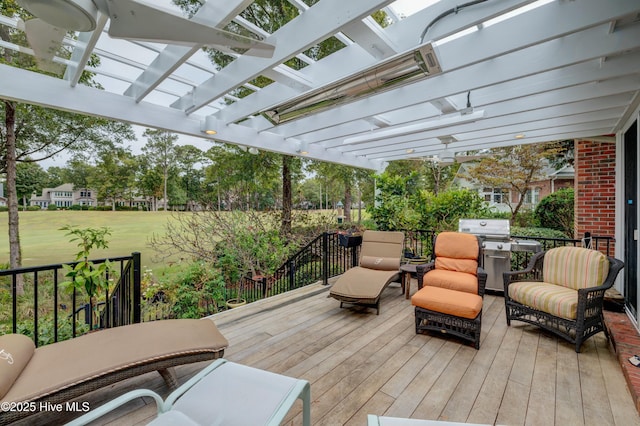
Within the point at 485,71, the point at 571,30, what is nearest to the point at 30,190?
the point at 485,71

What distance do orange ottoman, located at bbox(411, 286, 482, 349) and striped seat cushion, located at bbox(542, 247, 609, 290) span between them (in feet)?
3.89

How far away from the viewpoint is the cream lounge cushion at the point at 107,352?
5.29ft

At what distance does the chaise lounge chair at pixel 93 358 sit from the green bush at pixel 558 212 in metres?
11.0

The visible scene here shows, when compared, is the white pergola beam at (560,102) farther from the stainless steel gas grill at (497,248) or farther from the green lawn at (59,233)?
the green lawn at (59,233)

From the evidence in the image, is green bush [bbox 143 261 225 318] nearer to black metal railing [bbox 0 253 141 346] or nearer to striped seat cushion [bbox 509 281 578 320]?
black metal railing [bbox 0 253 141 346]

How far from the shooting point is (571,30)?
2.02 metres

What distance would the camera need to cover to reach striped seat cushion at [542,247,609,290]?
3.06 meters

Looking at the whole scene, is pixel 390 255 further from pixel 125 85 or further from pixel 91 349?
pixel 125 85

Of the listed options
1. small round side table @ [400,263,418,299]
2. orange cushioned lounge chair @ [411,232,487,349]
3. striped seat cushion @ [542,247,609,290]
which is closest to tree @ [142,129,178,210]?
small round side table @ [400,263,418,299]

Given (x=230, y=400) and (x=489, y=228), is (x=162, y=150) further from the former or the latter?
(x=489, y=228)

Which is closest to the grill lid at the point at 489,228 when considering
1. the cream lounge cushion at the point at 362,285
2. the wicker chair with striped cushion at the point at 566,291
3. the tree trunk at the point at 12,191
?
the wicker chair with striped cushion at the point at 566,291

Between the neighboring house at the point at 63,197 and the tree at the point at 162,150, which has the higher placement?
the tree at the point at 162,150

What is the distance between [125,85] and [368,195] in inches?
374

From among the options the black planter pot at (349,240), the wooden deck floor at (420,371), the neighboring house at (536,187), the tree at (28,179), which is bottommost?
the wooden deck floor at (420,371)
